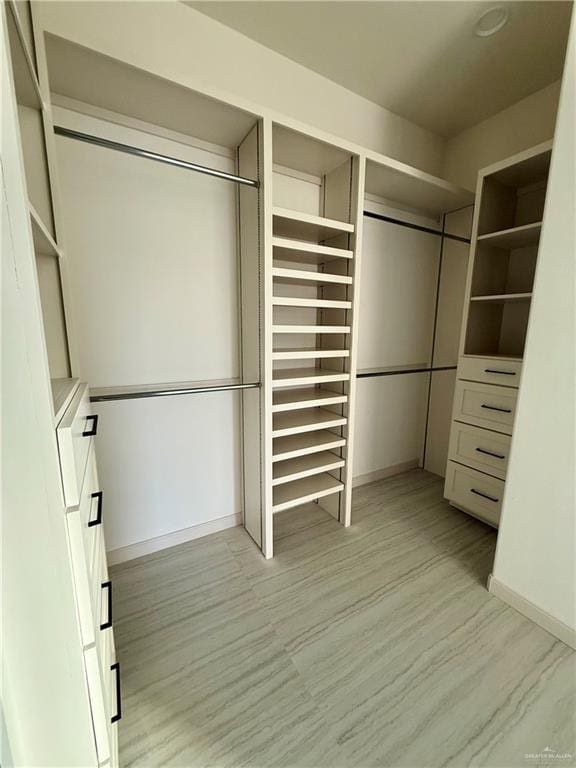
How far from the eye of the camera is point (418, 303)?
2592 mm

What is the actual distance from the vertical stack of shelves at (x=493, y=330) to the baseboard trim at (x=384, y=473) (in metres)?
0.61

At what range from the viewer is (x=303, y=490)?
1.91 meters

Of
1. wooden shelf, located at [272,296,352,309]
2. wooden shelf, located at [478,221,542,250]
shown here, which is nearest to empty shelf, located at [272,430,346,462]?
wooden shelf, located at [272,296,352,309]

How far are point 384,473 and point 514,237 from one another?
194cm

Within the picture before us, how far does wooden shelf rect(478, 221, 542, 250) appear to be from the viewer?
67.2 inches

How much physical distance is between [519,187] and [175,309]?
7.70 feet

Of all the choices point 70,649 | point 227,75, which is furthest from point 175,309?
point 70,649

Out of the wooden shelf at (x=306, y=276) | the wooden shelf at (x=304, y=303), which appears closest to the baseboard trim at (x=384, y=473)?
the wooden shelf at (x=304, y=303)

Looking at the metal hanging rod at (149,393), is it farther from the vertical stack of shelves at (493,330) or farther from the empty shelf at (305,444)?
the vertical stack of shelves at (493,330)

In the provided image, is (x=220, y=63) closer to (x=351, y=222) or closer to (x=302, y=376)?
(x=351, y=222)

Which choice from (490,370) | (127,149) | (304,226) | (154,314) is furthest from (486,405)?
(127,149)

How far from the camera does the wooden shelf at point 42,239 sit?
30.8 inches

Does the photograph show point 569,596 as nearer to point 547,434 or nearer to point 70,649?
point 547,434

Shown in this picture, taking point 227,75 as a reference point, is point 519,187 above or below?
below
